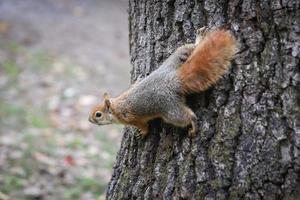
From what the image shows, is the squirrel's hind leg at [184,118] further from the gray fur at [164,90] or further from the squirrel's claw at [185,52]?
the squirrel's claw at [185,52]

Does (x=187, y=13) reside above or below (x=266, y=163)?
above

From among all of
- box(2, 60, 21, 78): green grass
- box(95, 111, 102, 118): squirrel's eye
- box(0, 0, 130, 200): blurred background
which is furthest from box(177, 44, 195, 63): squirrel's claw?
box(2, 60, 21, 78): green grass

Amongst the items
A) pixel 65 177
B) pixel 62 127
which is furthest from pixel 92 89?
pixel 65 177

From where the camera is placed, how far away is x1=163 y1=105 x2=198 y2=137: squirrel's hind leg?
63.8 inches

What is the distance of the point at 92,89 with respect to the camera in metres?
5.66

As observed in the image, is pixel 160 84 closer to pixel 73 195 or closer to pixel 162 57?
pixel 162 57

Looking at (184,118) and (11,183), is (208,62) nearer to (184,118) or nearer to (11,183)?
(184,118)

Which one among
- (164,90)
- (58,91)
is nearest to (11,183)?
(58,91)

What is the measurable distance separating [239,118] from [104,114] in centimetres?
72

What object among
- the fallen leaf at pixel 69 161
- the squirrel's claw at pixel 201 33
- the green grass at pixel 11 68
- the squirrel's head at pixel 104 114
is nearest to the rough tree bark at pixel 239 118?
the squirrel's claw at pixel 201 33

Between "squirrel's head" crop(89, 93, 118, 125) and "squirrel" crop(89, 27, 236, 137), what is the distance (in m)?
0.13

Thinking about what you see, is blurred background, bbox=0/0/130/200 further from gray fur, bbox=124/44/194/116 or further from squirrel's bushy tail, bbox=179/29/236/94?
squirrel's bushy tail, bbox=179/29/236/94

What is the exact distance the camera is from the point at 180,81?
164 cm

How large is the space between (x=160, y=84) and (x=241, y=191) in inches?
17.7
